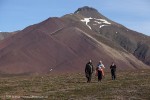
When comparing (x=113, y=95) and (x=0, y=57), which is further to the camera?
(x=0, y=57)

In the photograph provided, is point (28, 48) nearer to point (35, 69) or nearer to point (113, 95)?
point (35, 69)

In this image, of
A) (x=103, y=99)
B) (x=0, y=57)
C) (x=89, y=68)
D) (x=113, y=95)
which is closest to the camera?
(x=103, y=99)

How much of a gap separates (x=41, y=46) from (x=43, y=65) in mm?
15072

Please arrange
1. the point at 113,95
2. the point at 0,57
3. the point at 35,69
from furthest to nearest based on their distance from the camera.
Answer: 1. the point at 0,57
2. the point at 35,69
3. the point at 113,95

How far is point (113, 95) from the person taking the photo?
2747 centimetres

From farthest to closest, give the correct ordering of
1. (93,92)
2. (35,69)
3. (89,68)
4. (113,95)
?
(35,69) < (89,68) < (93,92) < (113,95)

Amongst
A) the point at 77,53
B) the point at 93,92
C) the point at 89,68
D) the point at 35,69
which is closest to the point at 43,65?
the point at 35,69

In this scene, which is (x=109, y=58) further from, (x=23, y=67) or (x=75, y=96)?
(x=75, y=96)

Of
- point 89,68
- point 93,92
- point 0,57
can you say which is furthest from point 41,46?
point 93,92

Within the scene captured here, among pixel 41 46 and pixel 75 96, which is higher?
pixel 41 46

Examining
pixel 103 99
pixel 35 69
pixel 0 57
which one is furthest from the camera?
pixel 0 57

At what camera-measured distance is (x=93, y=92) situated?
2970 centimetres

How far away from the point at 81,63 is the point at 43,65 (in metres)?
16.8

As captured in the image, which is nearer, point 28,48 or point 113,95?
point 113,95
